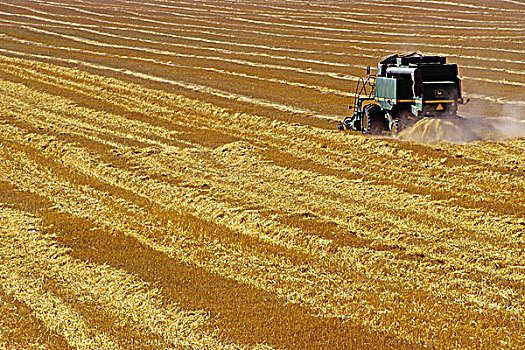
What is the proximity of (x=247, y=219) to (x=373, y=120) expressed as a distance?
7.44 m

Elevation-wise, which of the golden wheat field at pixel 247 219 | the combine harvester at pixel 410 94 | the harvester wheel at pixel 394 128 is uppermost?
the combine harvester at pixel 410 94

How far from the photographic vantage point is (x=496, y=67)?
31422 millimetres

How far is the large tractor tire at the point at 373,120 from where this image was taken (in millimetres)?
17641

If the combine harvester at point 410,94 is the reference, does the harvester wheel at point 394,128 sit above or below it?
below

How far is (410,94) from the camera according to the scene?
1650 centimetres

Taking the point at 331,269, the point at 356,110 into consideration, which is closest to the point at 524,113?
the point at 356,110

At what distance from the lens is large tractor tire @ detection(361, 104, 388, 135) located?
1764cm

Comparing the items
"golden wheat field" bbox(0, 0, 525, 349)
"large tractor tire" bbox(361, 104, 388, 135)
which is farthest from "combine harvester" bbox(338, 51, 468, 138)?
"golden wheat field" bbox(0, 0, 525, 349)

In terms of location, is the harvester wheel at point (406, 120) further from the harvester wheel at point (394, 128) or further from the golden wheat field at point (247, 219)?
the golden wheat field at point (247, 219)

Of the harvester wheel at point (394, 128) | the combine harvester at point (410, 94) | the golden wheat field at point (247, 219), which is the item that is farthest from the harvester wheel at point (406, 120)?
the golden wheat field at point (247, 219)

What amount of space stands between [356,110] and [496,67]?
51.9 feet

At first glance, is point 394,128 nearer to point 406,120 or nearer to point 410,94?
point 406,120

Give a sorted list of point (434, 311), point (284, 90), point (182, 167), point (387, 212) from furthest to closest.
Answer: point (284, 90)
point (182, 167)
point (387, 212)
point (434, 311)

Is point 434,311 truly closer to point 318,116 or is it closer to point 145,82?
point 318,116
